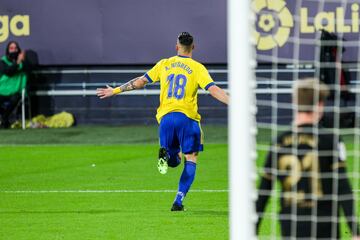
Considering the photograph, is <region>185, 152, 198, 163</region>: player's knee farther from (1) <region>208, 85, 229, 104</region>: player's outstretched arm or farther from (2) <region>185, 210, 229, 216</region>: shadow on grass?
(1) <region>208, 85, 229, 104</region>: player's outstretched arm

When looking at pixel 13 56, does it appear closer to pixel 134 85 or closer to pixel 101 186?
pixel 101 186

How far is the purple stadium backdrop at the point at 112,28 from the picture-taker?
23047mm

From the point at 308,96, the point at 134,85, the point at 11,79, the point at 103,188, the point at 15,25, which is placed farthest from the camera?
the point at 15,25

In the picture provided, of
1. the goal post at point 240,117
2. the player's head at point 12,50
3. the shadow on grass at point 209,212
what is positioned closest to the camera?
the goal post at point 240,117

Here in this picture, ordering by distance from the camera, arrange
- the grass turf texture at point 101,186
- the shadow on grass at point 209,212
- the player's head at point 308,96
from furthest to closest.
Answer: the shadow on grass at point 209,212, the grass turf texture at point 101,186, the player's head at point 308,96

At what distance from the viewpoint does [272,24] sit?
22000 mm

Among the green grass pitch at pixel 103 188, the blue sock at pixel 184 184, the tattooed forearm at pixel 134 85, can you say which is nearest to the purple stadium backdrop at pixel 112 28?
the green grass pitch at pixel 103 188

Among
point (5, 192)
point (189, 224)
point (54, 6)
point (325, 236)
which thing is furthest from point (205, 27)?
point (325, 236)

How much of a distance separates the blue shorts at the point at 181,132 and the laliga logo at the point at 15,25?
38.7 feet

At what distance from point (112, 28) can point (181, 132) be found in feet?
38.3

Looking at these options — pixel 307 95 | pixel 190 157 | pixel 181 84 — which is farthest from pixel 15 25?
pixel 307 95

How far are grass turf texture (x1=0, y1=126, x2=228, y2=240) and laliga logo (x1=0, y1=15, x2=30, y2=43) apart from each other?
2295 millimetres

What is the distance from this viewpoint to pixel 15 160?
699 inches

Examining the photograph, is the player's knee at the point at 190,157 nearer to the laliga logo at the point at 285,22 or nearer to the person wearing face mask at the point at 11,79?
the laliga logo at the point at 285,22
